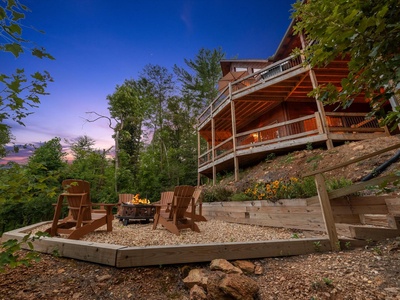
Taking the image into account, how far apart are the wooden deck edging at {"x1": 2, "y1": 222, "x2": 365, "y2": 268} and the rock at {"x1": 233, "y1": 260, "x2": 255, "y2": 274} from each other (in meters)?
0.06

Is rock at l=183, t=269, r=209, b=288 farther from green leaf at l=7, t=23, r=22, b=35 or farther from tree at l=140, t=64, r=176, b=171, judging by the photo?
tree at l=140, t=64, r=176, b=171

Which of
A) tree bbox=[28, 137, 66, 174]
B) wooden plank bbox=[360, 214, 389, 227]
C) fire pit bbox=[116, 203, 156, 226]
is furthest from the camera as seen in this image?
tree bbox=[28, 137, 66, 174]

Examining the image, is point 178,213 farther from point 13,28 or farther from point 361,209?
point 13,28

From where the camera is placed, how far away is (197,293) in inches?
77.5

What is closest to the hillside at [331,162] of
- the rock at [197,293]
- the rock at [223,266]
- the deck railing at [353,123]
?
the deck railing at [353,123]

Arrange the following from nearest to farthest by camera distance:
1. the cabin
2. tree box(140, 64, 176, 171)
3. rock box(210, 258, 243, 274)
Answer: rock box(210, 258, 243, 274), the cabin, tree box(140, 64, 176, 171)

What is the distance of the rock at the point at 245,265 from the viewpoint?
242 cm

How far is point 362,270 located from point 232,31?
59043 millimetres

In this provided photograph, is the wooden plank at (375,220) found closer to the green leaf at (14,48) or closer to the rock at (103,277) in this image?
the rock at (103,277)

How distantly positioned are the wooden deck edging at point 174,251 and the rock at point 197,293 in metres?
0.42

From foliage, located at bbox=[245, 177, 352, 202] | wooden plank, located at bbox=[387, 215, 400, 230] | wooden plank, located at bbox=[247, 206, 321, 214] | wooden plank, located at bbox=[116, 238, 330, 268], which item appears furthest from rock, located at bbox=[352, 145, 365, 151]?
wooden plank, located at bbox=[116, 238, 330, 268]

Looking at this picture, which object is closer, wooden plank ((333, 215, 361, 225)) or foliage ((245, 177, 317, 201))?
wooden plank ((333, 215, 361, 225))

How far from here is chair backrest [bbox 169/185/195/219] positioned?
14.7 ft

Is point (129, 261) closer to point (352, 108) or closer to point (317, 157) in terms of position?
point (317, 157)
